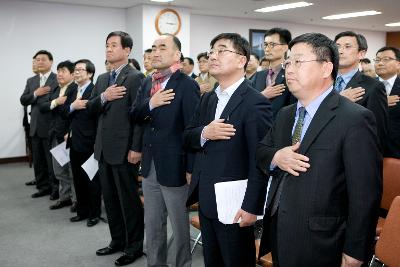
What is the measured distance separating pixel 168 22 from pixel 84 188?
183 inches

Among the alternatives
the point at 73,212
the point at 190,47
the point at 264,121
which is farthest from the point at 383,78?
the point at 190,47

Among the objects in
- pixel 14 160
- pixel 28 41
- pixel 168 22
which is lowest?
pixel 14 160

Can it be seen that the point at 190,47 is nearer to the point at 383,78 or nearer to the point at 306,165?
the point at 383,78

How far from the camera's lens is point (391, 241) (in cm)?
175

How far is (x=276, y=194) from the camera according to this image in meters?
1.64

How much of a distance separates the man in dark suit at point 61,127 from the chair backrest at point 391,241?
3.52 meters

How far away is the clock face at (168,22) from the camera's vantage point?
298 inches

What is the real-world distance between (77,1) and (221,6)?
275cm

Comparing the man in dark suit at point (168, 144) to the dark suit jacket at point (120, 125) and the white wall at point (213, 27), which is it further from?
the white wall at point (213, 27)

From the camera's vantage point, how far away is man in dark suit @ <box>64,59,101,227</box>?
148 inches

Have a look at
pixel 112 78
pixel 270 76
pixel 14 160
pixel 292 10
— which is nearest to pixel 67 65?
pixel 112 78

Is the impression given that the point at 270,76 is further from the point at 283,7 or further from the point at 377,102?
the point at 283,7

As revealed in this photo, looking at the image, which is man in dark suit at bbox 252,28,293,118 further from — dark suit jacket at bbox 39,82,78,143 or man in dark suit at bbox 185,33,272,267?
dark suit jacket at bbox 39,82,78,143

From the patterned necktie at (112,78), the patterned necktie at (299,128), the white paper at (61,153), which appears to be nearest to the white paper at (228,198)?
the patterned necktie at (299,128)
